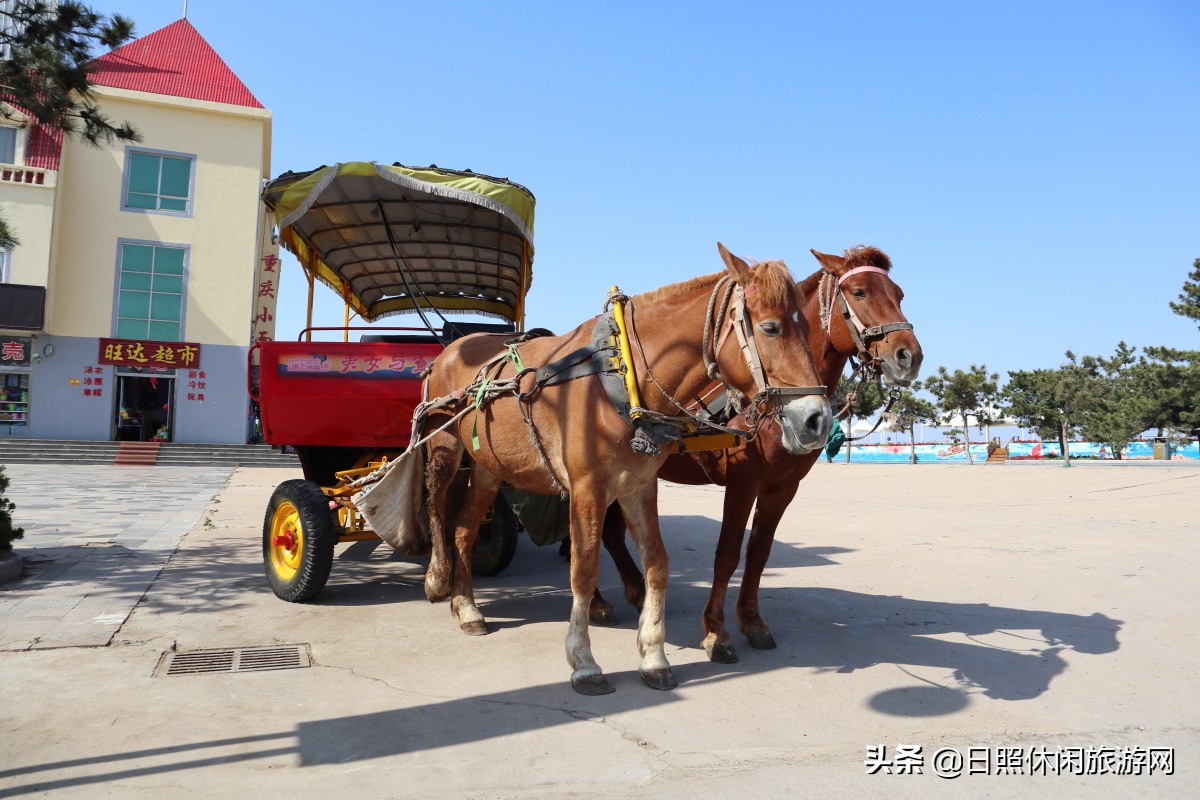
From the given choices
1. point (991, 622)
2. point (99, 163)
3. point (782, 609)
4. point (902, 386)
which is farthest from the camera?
point (99, 163)

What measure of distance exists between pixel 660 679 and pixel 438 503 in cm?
212

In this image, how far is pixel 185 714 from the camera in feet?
10.4

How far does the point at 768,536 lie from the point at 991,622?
66.1 inches

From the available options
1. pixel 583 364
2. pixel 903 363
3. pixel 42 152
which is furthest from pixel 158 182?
pixel 903 363

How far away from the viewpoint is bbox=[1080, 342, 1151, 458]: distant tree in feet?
124

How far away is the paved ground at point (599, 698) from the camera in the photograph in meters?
2.74

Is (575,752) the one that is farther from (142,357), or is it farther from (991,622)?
(142,357)

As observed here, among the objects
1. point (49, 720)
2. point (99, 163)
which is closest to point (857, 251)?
point (49, 720)

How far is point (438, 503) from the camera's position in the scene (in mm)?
5184

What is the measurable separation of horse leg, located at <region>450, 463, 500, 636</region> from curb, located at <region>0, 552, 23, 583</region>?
338 centimetres

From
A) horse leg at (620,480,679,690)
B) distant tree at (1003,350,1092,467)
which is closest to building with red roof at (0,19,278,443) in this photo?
horse leg at (620,480,679,690)

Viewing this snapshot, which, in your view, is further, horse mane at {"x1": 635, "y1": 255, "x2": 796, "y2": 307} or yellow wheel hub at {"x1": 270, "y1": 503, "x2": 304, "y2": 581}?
yellow wheel hub at {"x1": 270, "y1": 503, "x2": 304, "y2": 581}

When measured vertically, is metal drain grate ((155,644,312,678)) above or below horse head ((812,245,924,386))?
below

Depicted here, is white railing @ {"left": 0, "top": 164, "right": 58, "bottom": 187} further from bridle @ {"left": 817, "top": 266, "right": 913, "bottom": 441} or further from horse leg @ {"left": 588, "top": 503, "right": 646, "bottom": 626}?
bridle @ {"left": 817, "top": 266, "right": 913, "bottom": 441}
